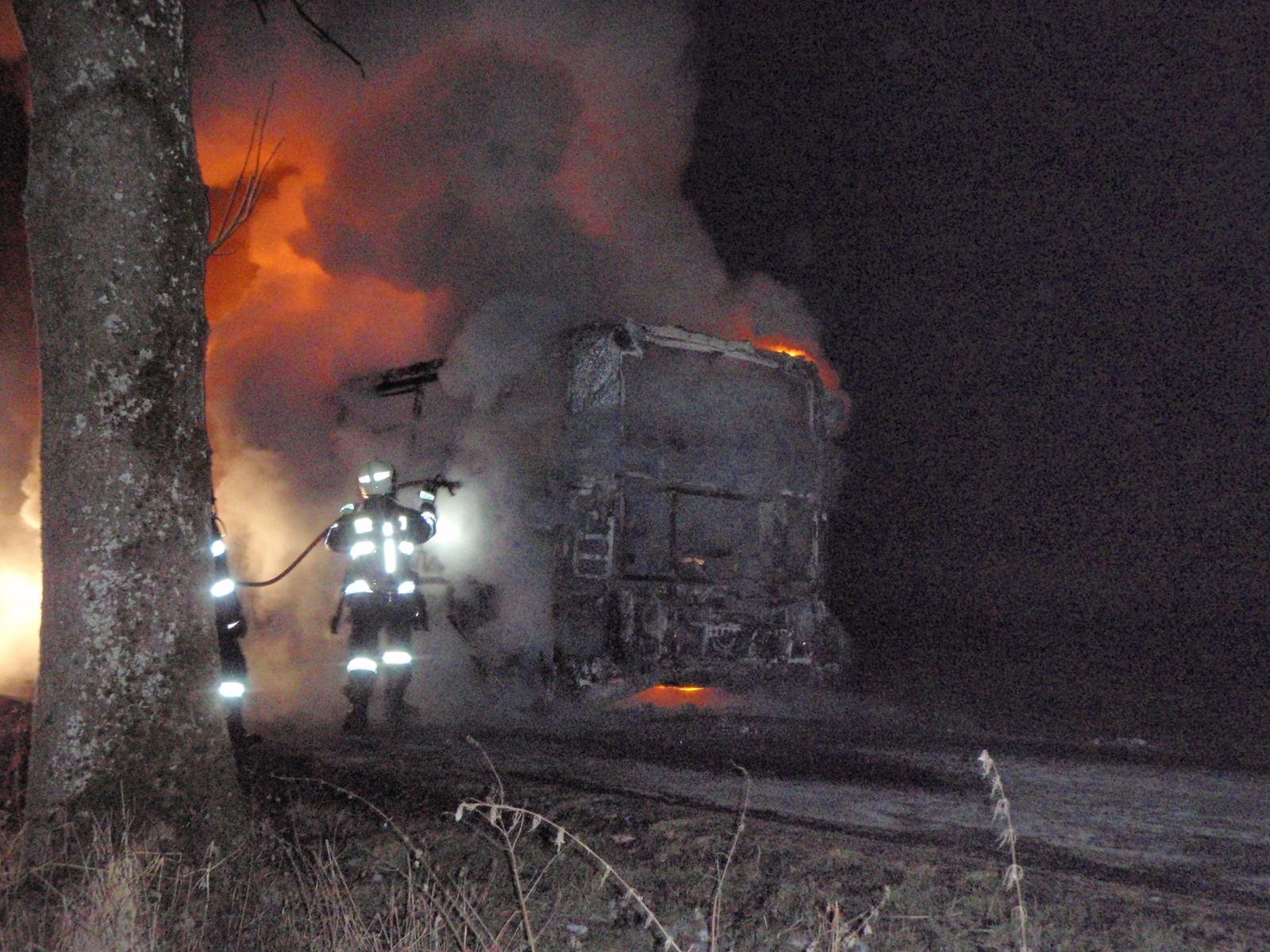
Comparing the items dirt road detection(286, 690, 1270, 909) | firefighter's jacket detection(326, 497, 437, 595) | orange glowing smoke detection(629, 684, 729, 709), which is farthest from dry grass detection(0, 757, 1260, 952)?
orange glowing smoke detection(629, 684, 729, 709)

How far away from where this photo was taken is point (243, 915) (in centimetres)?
294

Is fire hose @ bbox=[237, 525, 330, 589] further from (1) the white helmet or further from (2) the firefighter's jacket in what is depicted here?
(1) the white helmet

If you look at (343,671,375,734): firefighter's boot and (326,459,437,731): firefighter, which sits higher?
(326,459,437,731): firefighter

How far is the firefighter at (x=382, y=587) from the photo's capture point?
6.70 metres

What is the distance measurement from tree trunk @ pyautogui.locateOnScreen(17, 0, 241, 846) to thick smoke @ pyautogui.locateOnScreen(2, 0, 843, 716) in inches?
159

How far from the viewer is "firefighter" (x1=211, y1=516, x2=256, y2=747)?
18.3ft

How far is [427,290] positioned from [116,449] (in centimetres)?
889

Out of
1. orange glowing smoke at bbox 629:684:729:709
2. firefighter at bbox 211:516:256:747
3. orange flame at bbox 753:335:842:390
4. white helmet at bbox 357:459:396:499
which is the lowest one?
orange glowing smoke at bbox 629:684:729:709

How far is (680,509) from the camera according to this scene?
7.61m

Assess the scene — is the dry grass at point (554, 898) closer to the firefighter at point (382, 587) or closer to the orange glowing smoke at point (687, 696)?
the firefighter at point (382, 587)

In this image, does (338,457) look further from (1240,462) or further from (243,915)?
(1240,462)

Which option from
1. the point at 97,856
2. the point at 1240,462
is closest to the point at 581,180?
the point at 97,856

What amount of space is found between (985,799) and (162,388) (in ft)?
11.7

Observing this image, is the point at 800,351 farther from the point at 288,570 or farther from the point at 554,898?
the point at 554,898
